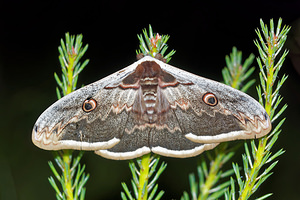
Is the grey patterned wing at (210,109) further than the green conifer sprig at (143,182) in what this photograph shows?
Yes

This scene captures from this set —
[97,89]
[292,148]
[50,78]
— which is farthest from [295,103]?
[50,78]

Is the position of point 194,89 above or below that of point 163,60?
below

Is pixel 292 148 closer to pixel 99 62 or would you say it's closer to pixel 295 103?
pixel 295 103

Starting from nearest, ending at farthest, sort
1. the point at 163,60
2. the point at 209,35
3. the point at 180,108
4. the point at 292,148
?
the point at 163,60 < the point at 180,108 < the point at 292,148 < the point at 209,35

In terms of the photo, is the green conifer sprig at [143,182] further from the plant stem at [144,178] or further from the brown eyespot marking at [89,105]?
the brown eyespot marking at [89,105]

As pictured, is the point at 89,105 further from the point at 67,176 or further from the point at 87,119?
the point at 67,176

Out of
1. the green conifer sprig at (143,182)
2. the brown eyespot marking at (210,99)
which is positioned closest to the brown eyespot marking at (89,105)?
the green conifer sprig at (143,182)

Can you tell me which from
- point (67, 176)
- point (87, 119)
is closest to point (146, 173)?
point (67, 176)

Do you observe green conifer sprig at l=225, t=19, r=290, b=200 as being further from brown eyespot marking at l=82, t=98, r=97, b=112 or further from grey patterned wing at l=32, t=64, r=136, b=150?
brown eyespot marking at l=82, t=98, r=97, b=112
